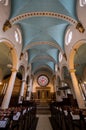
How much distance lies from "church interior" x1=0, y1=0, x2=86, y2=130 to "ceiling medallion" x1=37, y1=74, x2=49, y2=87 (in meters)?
7.35

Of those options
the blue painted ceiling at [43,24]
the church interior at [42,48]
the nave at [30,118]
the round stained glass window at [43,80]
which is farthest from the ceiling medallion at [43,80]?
the nave at [30,118]

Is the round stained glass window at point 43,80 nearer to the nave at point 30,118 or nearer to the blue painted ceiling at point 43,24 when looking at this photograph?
the blue painted ceiling at point 43,24

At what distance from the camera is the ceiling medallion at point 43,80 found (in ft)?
74.2

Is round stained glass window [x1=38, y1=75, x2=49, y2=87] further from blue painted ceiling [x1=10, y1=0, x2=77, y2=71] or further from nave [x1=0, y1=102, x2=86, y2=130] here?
nave [x1=0, y1=102, x2=86, y2=130]

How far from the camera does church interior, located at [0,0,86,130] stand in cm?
394

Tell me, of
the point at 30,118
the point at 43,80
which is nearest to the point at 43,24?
the point at 30,118

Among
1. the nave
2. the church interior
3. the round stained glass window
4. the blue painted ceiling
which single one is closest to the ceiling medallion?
the round stained glass window

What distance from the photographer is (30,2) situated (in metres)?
6.96

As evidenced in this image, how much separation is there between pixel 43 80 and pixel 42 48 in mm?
11106

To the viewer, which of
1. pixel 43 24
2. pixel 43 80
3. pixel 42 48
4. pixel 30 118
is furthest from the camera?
pixel 43 80

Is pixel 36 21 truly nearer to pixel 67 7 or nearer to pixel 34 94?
pixel 67 7

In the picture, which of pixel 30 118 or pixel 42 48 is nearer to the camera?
pixel 30 118

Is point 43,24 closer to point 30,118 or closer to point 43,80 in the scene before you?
point 30,118

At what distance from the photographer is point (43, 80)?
→ 22.9 m
